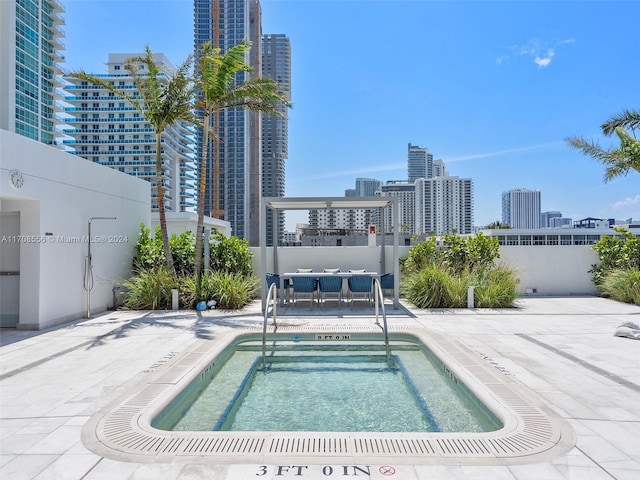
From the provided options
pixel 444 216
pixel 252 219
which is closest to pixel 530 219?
pixel 444 216

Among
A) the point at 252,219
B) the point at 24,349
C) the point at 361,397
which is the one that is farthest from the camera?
the point at 252,219

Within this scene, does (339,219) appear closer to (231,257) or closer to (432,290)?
(231,257)

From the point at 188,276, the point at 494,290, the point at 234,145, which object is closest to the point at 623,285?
the point at 494,290

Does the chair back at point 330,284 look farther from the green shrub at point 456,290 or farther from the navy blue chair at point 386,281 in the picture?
the green shrub at point 456,290

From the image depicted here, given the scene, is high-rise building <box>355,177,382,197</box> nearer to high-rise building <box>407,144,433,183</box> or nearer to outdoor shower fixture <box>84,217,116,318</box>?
high-rise building <box>407,144,433,183</box>

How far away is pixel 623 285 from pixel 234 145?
67393mm

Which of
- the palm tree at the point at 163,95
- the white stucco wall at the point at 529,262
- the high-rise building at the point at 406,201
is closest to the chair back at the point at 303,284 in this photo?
the white stucco wall at the point at 529,262

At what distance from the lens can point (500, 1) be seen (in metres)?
10.3

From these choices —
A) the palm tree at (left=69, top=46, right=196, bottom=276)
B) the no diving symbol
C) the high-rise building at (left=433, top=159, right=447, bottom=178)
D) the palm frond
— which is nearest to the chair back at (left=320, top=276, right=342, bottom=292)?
the palm tree at (left=69, top=46, right=196, bottom=276)

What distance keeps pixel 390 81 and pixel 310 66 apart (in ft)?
13.2

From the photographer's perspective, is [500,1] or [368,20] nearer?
[500,1]

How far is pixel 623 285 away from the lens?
9.98 meters

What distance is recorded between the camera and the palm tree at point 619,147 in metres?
10.2

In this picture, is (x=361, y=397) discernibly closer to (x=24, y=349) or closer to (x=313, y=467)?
(x=313, y=467)
